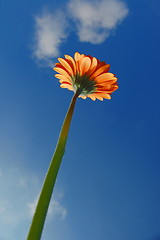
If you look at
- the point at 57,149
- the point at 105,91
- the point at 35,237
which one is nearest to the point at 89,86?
the point at 105,91

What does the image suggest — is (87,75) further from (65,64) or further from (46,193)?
(46,193)

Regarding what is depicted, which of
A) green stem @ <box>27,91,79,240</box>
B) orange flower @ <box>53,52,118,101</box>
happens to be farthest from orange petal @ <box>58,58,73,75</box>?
green stem @ <box>27,91,79,240</box>

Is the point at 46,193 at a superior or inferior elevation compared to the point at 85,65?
inferior

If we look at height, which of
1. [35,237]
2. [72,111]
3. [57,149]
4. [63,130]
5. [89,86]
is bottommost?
[35,237]

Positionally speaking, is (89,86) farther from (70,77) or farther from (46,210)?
(46,210)

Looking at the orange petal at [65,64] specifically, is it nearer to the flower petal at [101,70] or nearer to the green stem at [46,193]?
the flower petal at [101,70]

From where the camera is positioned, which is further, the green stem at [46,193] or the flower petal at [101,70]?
the flower petal at [101,70]

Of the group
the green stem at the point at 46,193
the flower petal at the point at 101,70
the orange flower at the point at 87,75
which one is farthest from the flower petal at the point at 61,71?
the green stem at the point at 46,193

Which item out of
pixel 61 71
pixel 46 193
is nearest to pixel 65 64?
pixel 61 71

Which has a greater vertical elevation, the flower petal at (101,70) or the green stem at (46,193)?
the flower petal at (101,70)
